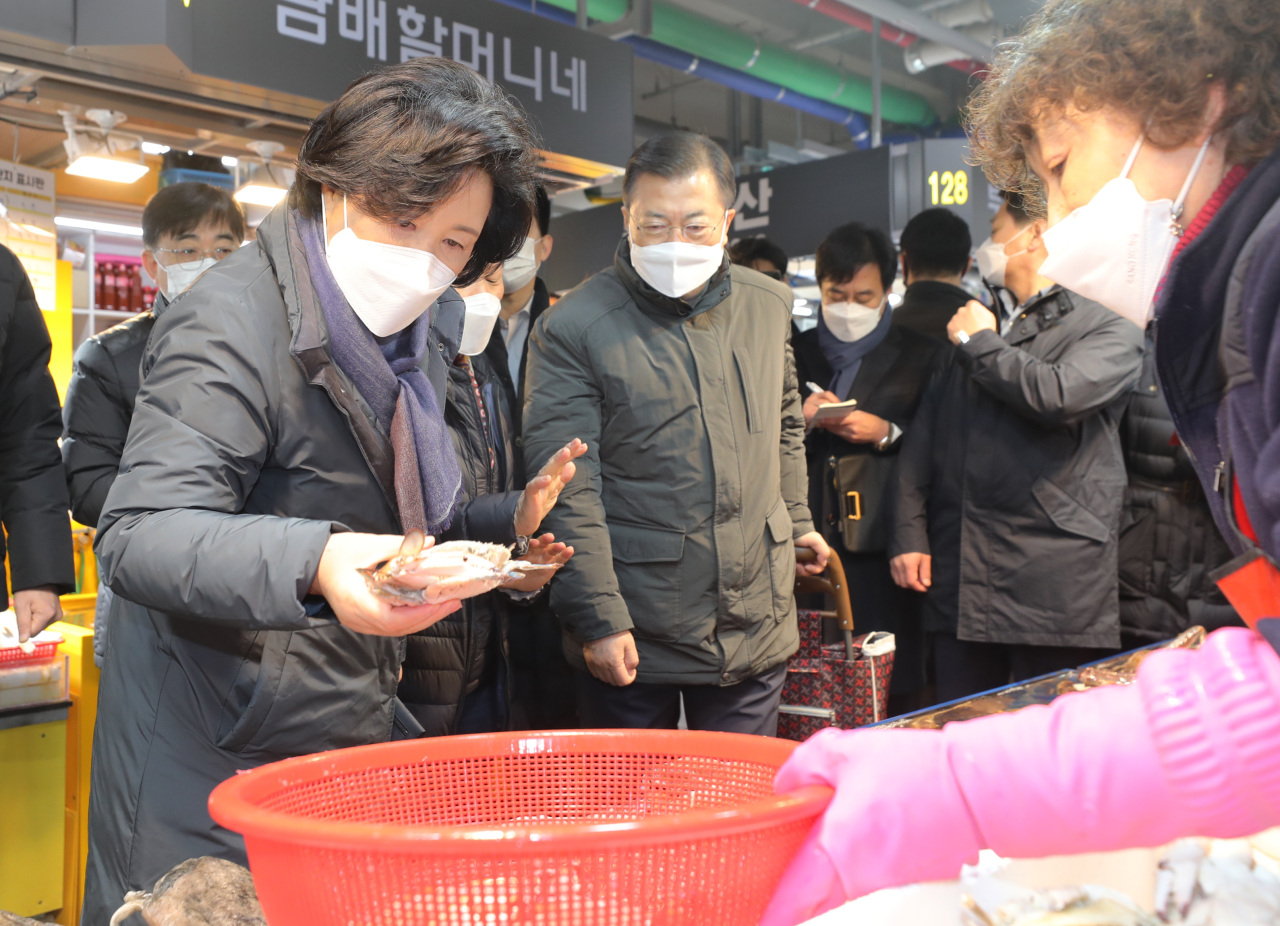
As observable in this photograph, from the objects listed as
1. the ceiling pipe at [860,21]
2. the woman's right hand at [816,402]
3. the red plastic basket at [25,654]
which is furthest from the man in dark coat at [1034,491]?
the ceiling pipe at [860,21]

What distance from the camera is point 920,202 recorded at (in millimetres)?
6578

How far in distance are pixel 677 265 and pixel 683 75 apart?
938 centimetres

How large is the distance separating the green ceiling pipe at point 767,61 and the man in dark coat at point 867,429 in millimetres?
4641

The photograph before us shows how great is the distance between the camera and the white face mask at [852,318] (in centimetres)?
396

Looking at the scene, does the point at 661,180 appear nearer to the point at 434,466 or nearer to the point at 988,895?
the point at 434,466

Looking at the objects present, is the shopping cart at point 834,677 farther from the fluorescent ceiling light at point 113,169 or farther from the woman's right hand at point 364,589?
the fluorescent ceiling light at point 113,169

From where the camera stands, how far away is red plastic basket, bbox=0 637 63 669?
3.03m

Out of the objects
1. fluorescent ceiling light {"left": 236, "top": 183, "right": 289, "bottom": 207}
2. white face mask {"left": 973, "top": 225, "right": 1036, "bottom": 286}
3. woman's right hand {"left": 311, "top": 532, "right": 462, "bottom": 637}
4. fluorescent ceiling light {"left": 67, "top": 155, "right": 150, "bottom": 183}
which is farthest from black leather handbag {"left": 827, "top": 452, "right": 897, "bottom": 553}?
fluorescent ceiling light {"left": 67, "top": 155, "right": 150, "bottom": 183}

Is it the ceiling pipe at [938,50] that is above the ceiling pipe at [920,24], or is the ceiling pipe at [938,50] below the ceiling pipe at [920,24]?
above

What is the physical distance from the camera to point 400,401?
152cm

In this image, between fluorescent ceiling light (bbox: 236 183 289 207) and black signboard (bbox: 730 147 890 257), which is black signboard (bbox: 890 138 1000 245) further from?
fluorescent ceiling light (bbox: 236 183 289 207)

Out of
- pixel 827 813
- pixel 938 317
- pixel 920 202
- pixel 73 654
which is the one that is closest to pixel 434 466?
pixel 827 813

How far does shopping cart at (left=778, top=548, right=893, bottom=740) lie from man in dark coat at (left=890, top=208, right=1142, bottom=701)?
367 mm

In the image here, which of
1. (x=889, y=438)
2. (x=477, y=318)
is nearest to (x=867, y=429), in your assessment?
Answer: (x=889, y=438)
